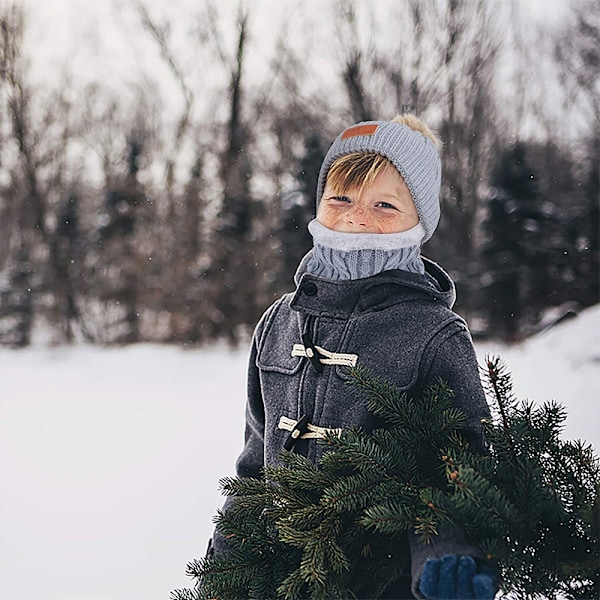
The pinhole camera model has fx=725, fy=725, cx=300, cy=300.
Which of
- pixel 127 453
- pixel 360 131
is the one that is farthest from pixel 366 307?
pixel 127 453

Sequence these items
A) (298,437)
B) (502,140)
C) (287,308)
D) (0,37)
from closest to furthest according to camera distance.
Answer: (298,437) < (287,308) < (0,37) < (502,140)

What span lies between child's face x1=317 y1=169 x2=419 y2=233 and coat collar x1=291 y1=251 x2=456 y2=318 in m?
0.08

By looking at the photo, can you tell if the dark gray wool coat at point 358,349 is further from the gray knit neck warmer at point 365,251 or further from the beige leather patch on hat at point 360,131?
the beige leather patch on hat at point 360,131

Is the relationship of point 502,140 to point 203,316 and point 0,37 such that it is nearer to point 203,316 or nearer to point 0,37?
point 203,316

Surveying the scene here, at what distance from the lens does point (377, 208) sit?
1.11 metres

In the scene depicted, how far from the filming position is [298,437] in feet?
3.53

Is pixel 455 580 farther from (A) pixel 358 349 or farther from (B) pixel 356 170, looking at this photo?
(B) pixel 356 170

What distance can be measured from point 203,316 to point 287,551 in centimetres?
607

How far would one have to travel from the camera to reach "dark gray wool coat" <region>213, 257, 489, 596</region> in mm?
1028

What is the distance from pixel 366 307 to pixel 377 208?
0.15 meters

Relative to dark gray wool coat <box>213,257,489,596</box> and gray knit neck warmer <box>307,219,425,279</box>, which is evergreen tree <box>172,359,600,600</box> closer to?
dark gray wool coat <box>213,257,489,596</box>

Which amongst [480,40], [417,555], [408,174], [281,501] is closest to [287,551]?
[281,501]

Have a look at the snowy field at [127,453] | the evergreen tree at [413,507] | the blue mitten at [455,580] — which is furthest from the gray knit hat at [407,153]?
the snowy field at [127,453]

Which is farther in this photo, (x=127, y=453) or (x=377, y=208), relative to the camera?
(x=127, y=453)
